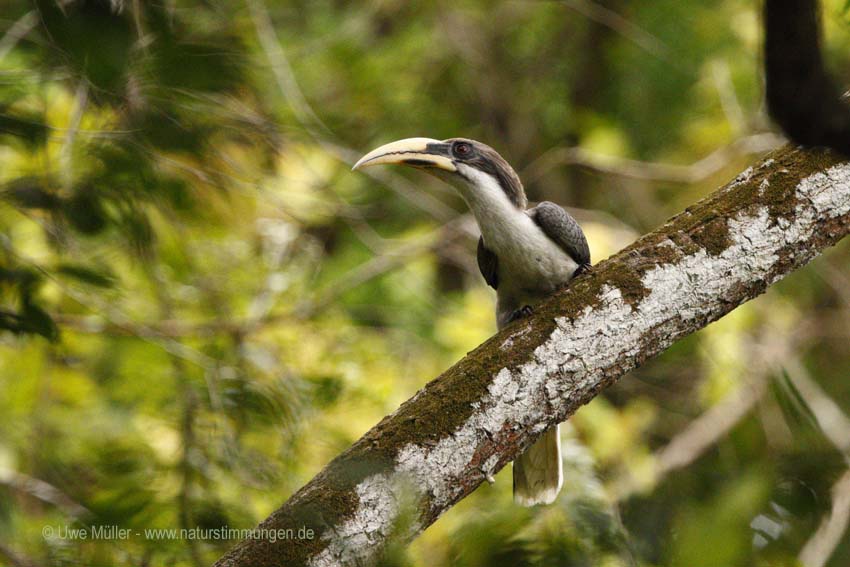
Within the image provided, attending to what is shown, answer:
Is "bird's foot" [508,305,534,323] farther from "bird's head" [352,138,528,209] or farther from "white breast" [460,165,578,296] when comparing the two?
"bird's head" [352,138,528,209]

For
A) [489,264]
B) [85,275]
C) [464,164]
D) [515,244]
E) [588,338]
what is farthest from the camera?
[489,264]

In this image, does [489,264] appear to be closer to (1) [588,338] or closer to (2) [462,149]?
(2) [462,149]

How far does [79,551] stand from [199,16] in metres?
1.73

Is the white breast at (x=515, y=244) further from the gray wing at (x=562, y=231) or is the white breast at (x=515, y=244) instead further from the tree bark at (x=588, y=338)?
the tree bark at (x=588, y=338)

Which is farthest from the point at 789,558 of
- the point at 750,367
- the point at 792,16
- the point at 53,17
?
the point at 750,367

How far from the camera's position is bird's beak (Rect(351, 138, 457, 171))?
3217 mm

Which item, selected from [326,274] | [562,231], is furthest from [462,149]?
[326,274]

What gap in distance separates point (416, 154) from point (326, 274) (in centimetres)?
279

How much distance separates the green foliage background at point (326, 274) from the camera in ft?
4.27

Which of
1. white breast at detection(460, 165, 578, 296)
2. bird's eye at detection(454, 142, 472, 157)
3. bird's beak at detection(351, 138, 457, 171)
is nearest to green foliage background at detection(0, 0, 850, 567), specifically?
bird's beak at detection(351, 138, 457, 171)

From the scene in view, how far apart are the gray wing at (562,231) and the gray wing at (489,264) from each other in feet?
0.78

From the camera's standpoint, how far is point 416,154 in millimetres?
3299

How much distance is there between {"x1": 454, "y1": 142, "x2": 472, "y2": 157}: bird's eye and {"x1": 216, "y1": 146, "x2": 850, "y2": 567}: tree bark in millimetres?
1113

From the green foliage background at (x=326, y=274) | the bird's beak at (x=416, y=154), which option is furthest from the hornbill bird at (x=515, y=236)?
the green foliage background at (x=326, y=274)
